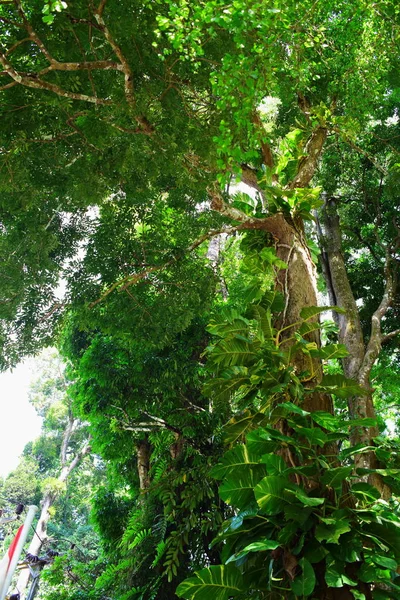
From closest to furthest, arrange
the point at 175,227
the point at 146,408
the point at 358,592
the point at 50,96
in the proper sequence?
the point at 358,592 → the point at 50,96 → the point at 175,227 → the point at 146,408

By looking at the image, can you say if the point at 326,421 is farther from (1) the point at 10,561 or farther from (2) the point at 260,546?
(1) the point at 10,561

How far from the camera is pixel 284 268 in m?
3.12

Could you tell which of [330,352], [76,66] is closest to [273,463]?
[330,352]

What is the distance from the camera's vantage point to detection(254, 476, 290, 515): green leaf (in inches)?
71.7

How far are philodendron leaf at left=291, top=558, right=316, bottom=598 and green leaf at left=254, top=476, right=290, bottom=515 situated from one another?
217mm

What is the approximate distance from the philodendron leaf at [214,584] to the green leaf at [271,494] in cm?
30

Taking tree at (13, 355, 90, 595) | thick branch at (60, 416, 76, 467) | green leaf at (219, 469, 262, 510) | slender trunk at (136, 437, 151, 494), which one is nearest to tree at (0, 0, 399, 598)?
green leaf at (219, 469, 262, 510)

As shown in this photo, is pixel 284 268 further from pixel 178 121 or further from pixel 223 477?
pixel 178 121

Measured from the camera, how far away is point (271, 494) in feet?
6.03

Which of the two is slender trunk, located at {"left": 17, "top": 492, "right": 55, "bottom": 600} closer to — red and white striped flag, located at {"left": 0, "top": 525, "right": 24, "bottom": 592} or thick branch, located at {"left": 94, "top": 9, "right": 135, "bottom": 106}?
red and white striped flag, located at {"left": 0, "top": 525, "right": 24, "bottom": 592}

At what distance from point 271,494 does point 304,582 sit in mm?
318

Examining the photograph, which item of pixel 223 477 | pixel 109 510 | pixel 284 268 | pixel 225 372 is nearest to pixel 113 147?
pixel 284 268

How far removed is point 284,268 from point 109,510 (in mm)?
5721

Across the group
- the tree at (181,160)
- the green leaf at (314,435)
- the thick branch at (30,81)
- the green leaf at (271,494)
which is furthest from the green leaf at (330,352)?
the thick branch at (30,81)
